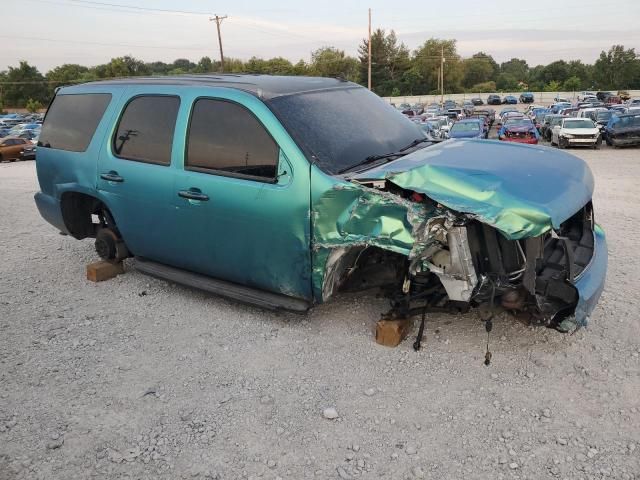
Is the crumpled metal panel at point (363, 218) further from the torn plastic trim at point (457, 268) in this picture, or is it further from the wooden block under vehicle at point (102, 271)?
the wooden block under vehicle at point (102, 271)

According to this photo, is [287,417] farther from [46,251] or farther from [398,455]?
[46,251]

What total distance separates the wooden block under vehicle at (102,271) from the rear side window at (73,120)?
1.15m

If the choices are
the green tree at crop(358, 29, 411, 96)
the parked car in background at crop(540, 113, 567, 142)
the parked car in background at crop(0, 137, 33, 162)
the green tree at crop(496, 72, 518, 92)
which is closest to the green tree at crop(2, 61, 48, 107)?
the green tree at crop(358, 29, 411, 96)

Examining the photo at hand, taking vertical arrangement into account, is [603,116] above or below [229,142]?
below

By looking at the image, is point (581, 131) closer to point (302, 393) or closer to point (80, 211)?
point (80, 211)

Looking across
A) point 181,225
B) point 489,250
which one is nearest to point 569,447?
point 489,250

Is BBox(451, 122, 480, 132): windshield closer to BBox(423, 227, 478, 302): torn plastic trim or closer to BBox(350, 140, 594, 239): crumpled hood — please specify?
BBox(350, 140, 594, 239): crumpled hood

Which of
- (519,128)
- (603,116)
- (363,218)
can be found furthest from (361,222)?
(603,116)

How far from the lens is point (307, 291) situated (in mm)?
3742

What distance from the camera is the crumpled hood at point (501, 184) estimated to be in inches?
117

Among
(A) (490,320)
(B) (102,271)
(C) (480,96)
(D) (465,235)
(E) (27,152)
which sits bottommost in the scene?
(C) (480,96)

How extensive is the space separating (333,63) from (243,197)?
102 meters

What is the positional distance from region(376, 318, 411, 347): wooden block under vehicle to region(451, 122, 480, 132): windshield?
18.6 m

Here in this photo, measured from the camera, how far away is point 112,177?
15.2 feet
